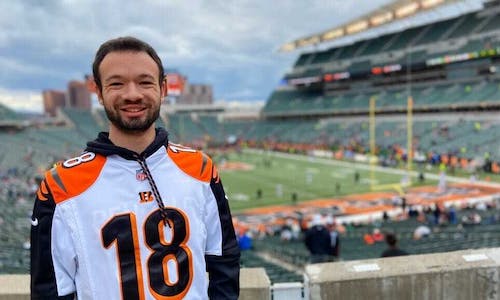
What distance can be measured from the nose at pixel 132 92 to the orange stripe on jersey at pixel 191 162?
0.90ft

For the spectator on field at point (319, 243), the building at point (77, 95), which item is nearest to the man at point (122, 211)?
the spectator on field at point (319, 243)

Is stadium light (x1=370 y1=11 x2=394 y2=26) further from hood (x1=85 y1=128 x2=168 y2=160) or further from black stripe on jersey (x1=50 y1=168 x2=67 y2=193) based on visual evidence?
black stripe on jersey (x1=50 y1=168 x2=67 y2=193)

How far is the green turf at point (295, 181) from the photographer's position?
23094 mm

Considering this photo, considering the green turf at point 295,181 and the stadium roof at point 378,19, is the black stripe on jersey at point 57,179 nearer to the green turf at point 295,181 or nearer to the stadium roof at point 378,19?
the green turf at point 295,181

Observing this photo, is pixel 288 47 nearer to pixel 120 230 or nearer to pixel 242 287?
pixel 242 287

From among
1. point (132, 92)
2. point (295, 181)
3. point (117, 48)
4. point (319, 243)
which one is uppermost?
point (117, 48)

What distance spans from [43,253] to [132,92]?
0.63 meters

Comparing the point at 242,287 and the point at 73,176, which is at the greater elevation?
the point at 73,176

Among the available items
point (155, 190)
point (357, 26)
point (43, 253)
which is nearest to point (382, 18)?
point (357, 26)

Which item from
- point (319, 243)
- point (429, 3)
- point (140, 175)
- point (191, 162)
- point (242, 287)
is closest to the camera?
point (140, 175)

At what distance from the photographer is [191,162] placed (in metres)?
1.62

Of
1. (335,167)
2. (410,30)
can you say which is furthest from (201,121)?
(335,167)

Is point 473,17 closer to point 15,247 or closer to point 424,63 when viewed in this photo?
point 424,63

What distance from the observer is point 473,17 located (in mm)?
44750
